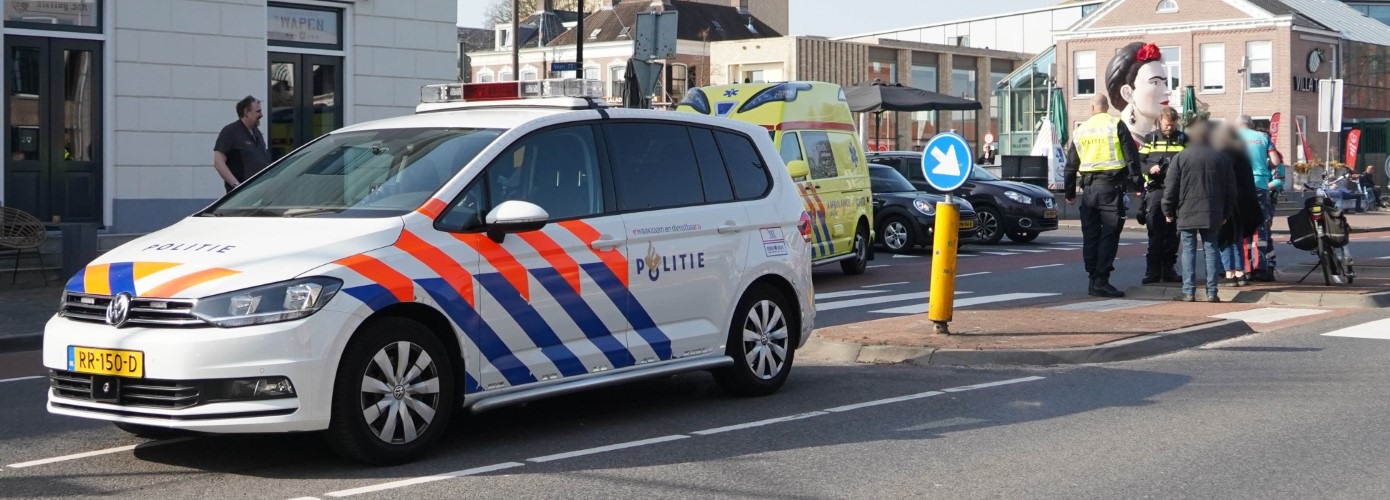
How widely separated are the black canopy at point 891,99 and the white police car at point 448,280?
24.0 meters

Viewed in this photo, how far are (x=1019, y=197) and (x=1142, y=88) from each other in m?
6.63

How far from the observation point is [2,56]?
1631 cm

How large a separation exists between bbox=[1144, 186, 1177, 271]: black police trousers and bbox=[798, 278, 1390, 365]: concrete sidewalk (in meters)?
0.60

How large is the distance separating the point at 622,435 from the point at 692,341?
2.90 ft

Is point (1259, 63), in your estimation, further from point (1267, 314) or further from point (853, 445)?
point (853, 445)

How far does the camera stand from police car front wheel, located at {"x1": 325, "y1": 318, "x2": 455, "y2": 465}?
21.1ft

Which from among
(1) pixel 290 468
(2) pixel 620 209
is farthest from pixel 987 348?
(1) pixel 290 468

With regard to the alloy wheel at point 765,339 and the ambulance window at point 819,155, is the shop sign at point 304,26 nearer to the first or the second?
the ambulance window at point 819,155

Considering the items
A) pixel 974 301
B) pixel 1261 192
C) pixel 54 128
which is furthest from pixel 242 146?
pixel 1261 192

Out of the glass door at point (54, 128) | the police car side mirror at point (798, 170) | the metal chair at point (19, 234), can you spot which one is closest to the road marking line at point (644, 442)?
the police car side mirror at point (798, 170)

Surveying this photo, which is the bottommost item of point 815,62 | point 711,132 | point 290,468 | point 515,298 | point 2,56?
point 290,468

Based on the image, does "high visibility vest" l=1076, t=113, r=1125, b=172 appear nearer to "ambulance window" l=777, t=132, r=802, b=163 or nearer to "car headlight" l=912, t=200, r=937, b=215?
"ambulance window" l=777, t=132, r=802, b=163

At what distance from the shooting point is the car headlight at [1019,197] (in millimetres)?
24500

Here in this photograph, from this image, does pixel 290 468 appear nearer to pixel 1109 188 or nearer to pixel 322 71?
pixel 1109 188
